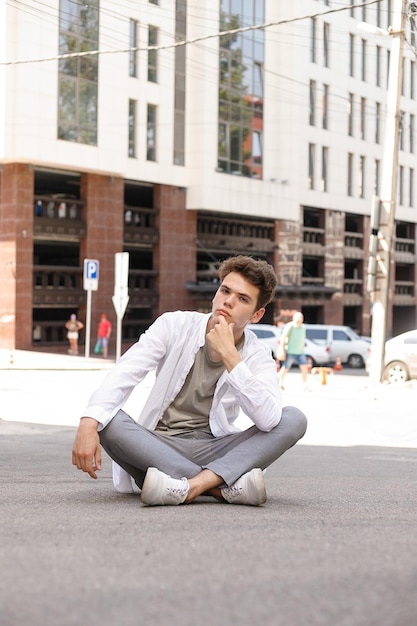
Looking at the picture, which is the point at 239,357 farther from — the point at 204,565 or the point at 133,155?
the point at 133,155

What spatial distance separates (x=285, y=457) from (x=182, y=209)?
3550 centimetres

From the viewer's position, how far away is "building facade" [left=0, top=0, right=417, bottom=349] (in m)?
39.0

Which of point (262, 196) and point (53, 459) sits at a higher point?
point (262, 196)

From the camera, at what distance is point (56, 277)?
41312 millimetres

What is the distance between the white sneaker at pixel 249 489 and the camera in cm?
527

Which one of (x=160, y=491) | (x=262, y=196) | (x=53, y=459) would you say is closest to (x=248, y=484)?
(x=160, y=491)

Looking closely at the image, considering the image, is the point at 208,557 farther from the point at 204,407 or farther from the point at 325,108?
the point at 325,108

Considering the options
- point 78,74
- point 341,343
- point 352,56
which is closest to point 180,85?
point 78,74

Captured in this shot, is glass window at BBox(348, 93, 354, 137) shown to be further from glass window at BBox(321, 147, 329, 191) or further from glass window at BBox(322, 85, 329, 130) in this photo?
glass window at BBox(321, 147, 329, 191)

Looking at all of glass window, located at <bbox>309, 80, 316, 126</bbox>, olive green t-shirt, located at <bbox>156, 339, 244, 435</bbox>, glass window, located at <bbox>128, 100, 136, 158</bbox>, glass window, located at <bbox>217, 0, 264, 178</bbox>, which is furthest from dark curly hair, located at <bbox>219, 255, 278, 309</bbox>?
glass window, located at <bbox>309, 80, 316, 126</bbox>

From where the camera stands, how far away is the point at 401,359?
2798 cm

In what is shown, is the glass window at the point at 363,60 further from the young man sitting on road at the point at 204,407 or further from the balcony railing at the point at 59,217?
the young man sitting on road at the point at 204,407

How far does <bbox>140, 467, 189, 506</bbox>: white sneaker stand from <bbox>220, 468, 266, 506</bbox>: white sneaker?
10.8 inches

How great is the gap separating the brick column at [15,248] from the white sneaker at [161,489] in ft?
113
